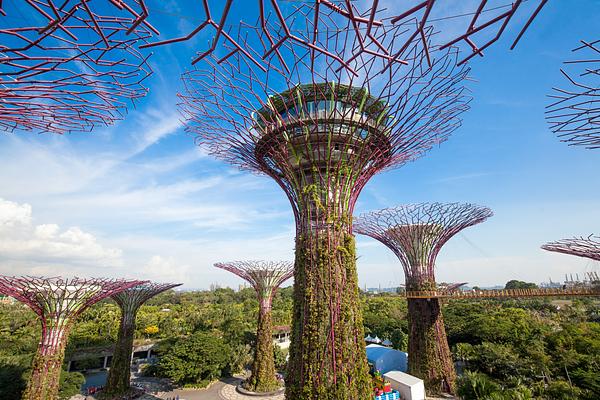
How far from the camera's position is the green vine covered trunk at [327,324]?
699cm

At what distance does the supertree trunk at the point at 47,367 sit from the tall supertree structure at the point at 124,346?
3.76 m

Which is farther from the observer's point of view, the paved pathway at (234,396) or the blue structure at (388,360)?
the blue structure at (388,360)

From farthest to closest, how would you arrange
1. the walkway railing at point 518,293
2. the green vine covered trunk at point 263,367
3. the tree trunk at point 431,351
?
the green vine covered trunk at point 263,367
the tree trunk at point 431,351
the walkway railing at point 518,293

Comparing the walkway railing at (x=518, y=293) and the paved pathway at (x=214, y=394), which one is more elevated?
the walkway railing at (x=518, y=293)

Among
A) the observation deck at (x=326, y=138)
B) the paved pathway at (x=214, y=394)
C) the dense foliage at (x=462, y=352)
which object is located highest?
the observation deck at (x=326, y=138)

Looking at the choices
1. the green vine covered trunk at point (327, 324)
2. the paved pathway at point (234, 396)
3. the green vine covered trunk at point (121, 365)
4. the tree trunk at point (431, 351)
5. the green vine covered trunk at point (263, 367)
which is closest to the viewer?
the green vine covered trunk at point (327, 324)

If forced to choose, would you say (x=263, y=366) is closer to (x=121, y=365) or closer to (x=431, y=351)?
(x=121, y=365)

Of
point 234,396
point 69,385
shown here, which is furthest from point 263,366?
point 69,385

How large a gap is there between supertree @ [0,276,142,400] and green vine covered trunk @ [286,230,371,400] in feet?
34.0

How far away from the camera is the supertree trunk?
11.1 metres

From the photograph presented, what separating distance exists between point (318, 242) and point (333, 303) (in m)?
1.62

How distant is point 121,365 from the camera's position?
1600 cm

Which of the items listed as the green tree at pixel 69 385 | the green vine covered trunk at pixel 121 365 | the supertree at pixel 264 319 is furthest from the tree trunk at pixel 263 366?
the green tree at pixel 69 385

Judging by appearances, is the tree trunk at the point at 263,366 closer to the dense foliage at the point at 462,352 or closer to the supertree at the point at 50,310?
the dense foliage at the point at 462,352
